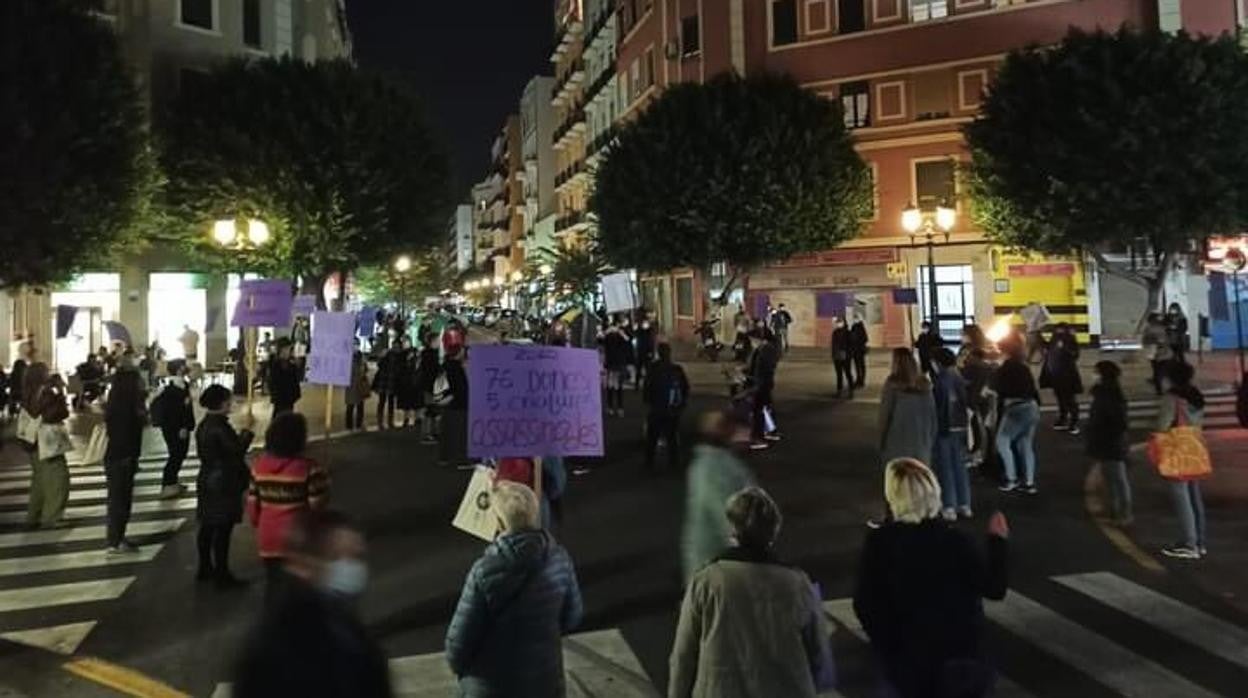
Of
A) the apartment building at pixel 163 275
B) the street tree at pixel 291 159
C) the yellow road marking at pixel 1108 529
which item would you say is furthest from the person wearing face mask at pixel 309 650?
the apartment building at pixel 163 275

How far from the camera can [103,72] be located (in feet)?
85.1

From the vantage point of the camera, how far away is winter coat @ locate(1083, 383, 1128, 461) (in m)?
9.75

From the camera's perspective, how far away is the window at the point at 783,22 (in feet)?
132

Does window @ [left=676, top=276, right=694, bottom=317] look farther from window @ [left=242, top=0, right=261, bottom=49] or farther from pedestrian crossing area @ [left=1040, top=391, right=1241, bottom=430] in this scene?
pedestrian crossing area @ [left=1040, top=391, right=1241, bottom=430]

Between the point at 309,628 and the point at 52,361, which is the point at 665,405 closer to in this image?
the point at 309,628

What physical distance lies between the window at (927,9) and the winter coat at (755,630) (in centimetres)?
3780

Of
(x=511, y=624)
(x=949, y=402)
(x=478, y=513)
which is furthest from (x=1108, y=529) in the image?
(x=511, y=624)

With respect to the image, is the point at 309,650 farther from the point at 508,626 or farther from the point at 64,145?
the point at 64,145

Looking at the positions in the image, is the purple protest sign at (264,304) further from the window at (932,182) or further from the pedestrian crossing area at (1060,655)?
the window at (932,182)

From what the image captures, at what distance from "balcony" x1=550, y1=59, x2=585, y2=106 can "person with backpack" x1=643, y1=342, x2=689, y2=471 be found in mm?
55974

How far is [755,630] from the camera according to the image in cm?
355

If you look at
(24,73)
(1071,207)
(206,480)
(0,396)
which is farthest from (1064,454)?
(24,73)

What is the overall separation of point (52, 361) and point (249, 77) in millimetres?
11333

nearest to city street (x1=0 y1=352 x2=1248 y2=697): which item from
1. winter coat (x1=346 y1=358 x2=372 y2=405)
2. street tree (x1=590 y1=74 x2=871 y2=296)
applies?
winter coat (x1=346 y1=358 x2=372 y2=405)
